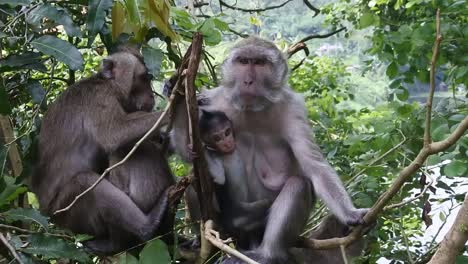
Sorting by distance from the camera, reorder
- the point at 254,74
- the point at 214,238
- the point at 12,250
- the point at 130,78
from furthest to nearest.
Answer: the point at 130,78 → the point at 254,74 → the point at 214,238 → the point at 12,250

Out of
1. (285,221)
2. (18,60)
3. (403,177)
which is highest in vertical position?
(18,60)

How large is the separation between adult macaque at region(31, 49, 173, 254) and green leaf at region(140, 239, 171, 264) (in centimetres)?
84

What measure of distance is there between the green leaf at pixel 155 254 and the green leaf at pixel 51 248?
403 millimetres

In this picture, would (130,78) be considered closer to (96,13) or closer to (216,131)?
(216,131)

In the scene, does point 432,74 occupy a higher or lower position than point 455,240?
higher

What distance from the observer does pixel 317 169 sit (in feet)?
16.4

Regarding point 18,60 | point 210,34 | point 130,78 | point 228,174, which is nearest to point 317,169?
point 228,174

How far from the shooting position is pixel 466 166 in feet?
14.3

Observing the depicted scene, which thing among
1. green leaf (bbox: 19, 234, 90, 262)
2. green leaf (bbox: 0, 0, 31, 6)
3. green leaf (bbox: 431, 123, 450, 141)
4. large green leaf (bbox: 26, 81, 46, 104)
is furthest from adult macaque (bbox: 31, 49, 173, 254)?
green leaf (bbox: 431, 123, 450, 141)

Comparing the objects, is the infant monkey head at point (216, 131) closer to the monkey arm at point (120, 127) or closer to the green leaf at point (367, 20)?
the monkey arm at point (120, 127)

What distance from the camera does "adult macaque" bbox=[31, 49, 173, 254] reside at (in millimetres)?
5254

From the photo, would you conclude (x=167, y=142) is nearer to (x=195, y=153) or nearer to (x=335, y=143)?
(x=195, y=153)

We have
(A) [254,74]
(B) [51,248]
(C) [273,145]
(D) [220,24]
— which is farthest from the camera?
(C) [273,145]

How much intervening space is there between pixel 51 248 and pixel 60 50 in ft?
4.15
